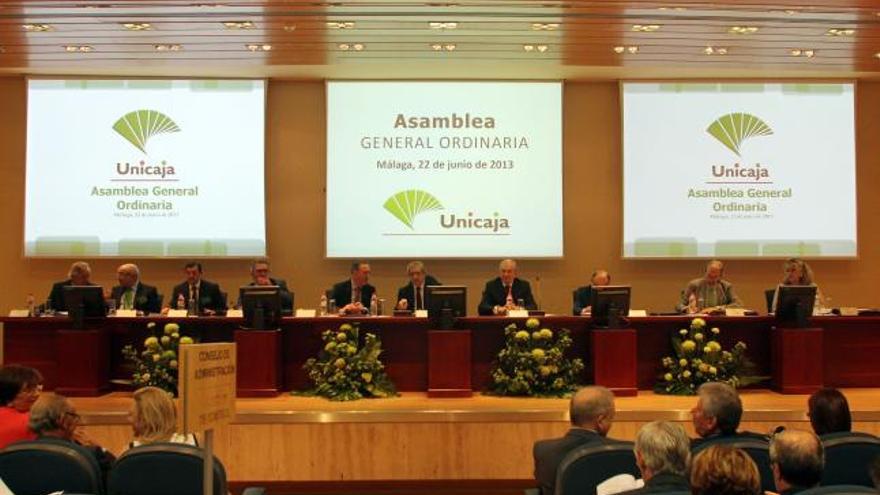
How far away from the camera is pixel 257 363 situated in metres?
7.19

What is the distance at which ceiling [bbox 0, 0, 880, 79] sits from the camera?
7.74 metres

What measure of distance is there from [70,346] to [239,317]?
1.21 meters

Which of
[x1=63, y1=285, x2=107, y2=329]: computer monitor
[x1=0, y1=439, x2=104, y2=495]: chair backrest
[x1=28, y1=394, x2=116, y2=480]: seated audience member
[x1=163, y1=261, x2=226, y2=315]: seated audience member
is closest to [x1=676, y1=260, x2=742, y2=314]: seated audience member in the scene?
[x1=163, y1=261, x2=226, y2=315]: seated audience member

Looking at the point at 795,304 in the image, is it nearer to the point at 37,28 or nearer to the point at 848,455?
the point at 848,455

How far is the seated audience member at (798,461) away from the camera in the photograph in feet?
11.5

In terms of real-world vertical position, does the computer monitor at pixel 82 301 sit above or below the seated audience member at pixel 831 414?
above

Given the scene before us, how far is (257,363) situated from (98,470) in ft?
11.0

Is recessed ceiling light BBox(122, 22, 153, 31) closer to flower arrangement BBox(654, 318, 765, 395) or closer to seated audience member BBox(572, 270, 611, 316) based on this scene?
seated audience member BBox(572, 270, 611, 316)

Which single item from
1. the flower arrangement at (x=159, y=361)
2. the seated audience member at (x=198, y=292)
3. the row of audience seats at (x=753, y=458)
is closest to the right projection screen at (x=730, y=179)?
the seated audience member at (x=198, y=292)

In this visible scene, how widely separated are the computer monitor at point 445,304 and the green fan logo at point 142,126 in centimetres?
449

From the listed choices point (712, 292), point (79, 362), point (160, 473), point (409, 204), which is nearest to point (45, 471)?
point (160, 473)

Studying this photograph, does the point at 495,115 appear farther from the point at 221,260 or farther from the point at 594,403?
the point at 594,403

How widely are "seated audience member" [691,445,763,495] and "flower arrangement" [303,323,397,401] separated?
13.9 ft

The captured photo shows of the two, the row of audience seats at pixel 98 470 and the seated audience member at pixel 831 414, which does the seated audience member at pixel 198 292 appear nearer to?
the row of audience seats at pixel 98 470
